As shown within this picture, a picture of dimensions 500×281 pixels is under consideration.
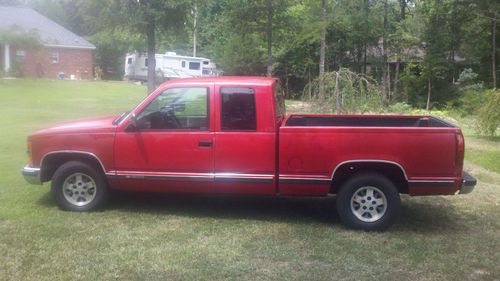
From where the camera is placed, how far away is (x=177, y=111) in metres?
6.53

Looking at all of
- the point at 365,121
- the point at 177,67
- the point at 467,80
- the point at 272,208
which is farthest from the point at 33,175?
the point at 177,67

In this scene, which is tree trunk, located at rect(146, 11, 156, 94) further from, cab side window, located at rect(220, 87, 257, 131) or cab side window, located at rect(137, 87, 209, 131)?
cab side window, located at rect(220, 87, 257, 131)

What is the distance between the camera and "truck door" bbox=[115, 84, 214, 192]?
6.32 metres

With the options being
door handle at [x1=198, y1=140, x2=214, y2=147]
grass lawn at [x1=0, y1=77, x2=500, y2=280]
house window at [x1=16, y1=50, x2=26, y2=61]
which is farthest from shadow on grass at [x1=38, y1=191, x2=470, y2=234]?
house window at [x1=16, y1=50, x2=26, y2=61]

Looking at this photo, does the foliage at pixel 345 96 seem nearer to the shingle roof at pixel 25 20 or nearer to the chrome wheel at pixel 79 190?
the shingle roof at pixel 25 20

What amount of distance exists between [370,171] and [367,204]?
38cm

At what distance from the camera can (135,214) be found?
261 inches

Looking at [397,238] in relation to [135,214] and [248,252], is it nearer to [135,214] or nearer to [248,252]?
[248,252]

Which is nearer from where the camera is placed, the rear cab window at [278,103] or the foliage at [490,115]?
the rear cab window at [278,103]

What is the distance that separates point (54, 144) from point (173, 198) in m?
1.80

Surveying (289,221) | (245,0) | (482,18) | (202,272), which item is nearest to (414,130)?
(289,221)

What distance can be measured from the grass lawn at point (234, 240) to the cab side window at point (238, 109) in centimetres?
115

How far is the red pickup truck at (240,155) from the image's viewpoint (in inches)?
Answer: 236

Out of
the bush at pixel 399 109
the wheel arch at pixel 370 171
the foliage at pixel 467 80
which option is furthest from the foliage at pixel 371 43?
the wheel arch at pixel 370 171
